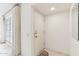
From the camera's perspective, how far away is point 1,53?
108 centimetres

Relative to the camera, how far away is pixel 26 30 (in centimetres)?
107

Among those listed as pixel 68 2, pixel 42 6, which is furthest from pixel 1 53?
pixel 68 2

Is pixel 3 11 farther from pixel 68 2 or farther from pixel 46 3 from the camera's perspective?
pixel 68 2

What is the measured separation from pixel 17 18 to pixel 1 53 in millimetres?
415

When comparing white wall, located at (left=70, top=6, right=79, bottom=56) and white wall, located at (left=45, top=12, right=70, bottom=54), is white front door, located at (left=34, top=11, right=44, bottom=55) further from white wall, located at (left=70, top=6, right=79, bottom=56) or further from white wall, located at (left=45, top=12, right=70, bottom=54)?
white wall, located at (left=70, top=6, right=79, bottom=56)

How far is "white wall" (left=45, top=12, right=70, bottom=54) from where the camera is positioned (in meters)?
1.08

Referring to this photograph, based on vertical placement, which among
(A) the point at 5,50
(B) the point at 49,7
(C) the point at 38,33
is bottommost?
(A) the point at 5,50

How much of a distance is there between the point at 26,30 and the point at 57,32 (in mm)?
341

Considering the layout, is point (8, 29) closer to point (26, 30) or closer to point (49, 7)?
point (26, 30)

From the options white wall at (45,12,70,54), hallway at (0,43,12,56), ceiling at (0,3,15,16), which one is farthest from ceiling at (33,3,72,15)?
hallway at (0,43,12,56)

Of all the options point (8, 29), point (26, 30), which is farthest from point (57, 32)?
point (8, 29)

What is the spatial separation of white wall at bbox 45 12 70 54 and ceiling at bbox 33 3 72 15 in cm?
4

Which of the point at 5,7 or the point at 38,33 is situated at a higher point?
the point at 5,7

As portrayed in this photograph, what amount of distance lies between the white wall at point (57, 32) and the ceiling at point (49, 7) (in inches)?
1.7
